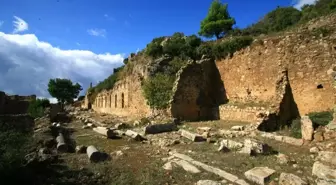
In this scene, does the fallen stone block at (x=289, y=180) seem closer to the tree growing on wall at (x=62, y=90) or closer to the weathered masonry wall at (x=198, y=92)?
the weathered masonry wall at (x=198, y=92)

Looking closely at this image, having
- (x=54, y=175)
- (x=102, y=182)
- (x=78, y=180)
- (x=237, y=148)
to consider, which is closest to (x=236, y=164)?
(x=237, y=148)

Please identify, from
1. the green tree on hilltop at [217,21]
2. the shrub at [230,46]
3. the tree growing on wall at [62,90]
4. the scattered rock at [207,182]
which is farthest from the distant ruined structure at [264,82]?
the tree growing on wall at [62,90]

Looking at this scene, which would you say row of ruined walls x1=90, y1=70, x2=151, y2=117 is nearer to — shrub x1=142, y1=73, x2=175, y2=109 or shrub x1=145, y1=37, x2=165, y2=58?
shrub x1=142, y1=73, x2=175, y2=109

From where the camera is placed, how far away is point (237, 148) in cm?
831

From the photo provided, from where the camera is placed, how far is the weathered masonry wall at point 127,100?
20984 millimetres

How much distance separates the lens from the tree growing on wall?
63812mm

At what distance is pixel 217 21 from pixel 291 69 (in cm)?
2370

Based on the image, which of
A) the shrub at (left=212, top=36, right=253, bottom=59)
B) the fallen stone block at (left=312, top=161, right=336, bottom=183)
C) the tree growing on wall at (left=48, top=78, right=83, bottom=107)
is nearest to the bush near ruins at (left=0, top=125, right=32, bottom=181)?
the fallen stone block at (left=312, top=161, right=336, bottom=183)

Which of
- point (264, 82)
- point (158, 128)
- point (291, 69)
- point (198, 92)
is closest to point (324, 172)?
point (158, 128)

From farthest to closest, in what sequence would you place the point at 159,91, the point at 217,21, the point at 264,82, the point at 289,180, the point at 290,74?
the point at 217,21 < the point at 159,91 < the point at 264,82 < the point at 290,74 < the point at 289,180

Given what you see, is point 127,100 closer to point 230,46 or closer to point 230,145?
point 230,46

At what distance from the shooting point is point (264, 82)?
14.5 m

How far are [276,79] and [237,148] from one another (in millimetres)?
6876

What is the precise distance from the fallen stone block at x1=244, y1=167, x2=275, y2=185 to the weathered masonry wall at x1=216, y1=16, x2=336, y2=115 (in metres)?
7.45
